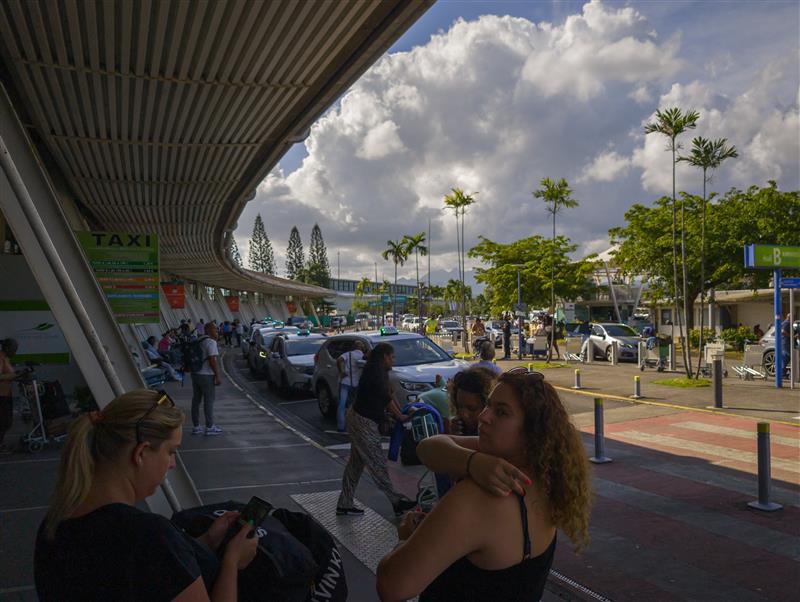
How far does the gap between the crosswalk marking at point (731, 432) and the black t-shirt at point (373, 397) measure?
6.82m

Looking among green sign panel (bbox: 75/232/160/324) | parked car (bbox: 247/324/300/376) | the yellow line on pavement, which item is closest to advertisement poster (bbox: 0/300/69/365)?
green sign panel (bbox: 75/232/160/324)

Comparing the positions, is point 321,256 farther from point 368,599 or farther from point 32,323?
point 368,599

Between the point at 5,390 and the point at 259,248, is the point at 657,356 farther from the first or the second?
the point at 259,248

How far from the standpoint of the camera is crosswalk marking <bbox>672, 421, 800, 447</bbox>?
1058 centimetres

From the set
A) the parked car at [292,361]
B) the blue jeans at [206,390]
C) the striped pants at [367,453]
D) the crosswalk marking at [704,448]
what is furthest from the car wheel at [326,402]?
the striped pants at [367,453]

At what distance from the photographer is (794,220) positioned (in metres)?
32.6

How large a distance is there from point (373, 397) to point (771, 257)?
1378 cm

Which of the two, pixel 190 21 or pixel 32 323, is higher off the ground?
pixel 190 21

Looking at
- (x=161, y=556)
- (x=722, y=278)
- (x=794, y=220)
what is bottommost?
(x=161, y=556)

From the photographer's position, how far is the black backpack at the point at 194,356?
38.1 ft

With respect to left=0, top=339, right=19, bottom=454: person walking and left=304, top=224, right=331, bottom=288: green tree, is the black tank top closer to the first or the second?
left=0, top=339, right=19, bottom=454: person walking

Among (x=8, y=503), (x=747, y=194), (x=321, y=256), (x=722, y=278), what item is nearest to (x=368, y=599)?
(x=8, y=503)

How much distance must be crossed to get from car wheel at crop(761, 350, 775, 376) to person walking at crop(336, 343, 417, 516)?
52.1 feet

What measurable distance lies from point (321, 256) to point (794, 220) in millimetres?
98076
